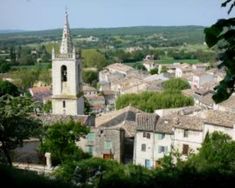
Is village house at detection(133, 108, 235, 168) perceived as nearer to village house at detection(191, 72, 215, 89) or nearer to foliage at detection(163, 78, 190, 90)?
foliage at detection(163, 78, 190, 90)

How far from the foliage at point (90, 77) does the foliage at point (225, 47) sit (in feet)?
316

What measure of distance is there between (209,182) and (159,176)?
1.12m

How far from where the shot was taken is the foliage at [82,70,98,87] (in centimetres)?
10021

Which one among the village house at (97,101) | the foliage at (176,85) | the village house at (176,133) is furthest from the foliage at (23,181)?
the village house at (97,101)

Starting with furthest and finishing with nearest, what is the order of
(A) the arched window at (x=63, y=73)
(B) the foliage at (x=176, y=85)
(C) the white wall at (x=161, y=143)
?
(B) the foliage at (x=176, y=85) < (A) the arched window at (x=63, y=73) < (C) the white wall at (x=161, y=143)

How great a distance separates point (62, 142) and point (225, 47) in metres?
23.0

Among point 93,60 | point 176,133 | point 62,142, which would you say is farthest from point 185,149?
point 93,60

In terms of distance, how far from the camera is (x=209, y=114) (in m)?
26.9

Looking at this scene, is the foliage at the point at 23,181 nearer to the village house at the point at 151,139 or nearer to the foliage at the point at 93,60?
the village house at the point at 151,139

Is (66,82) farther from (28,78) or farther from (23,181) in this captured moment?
(28,78)

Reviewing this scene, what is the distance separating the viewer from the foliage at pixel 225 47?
2895mm

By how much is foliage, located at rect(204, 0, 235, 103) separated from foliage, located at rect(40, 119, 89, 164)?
2207 centimetres

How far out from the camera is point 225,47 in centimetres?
320

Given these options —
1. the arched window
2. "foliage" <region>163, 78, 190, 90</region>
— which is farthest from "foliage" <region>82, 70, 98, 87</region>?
the arched window
